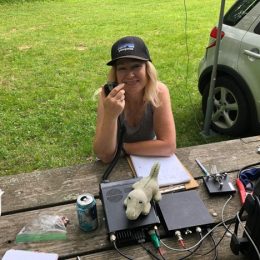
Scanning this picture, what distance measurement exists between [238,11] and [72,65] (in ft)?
10.9

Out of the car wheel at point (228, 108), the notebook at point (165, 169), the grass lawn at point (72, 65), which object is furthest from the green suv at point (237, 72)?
the notebook at point (165, 169)

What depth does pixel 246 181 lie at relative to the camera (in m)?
1.82

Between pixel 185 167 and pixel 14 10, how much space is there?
10.2 m

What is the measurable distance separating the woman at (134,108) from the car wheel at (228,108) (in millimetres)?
1626

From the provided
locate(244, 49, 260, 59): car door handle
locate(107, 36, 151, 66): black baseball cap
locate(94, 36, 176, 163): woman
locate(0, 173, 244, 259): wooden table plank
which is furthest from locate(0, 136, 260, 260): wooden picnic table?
locate(244, 49, 260, 59): car door handle

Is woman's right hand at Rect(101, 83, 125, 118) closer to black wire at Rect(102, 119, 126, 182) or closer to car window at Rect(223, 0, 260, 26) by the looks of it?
black wire at Rect(102, 119, 126, 182)

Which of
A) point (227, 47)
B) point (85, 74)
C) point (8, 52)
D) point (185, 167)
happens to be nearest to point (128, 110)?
point (185, 167)

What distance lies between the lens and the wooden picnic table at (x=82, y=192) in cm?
147

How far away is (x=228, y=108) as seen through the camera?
157 inches

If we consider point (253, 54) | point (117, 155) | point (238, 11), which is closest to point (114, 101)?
point (117, 155)

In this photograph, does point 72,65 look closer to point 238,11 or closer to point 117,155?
point 238,11

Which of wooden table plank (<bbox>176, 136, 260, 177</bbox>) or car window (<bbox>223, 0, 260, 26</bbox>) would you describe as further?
car window (<bbox>223, 0, 260, 26</bbox>)

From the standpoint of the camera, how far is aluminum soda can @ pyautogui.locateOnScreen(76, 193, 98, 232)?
57.4 inches

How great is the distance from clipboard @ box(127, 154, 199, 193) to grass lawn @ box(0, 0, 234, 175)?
70.4 inches
